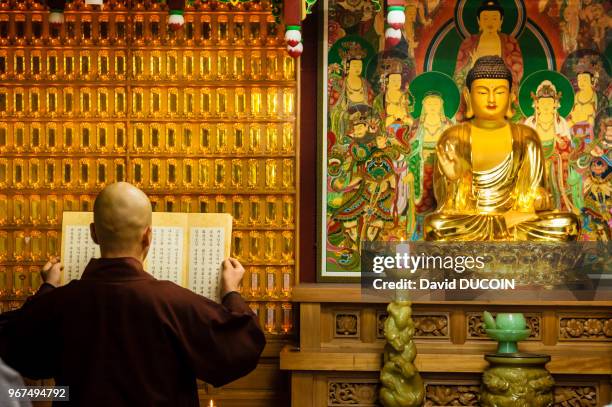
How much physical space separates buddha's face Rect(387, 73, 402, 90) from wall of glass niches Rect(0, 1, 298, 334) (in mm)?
744

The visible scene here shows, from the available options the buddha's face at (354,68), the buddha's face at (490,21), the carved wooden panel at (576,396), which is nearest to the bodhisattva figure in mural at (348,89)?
the buddha's face at (354,68)

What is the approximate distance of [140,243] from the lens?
306 cm

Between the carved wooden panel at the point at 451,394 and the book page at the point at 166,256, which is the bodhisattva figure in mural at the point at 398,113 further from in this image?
the book page at the point at 166,256

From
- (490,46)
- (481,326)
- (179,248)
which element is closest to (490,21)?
(490,46)

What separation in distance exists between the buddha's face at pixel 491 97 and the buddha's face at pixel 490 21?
1.52ft

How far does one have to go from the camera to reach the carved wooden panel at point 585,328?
6086 mm

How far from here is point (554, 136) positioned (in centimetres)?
725

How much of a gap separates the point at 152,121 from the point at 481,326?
264cm

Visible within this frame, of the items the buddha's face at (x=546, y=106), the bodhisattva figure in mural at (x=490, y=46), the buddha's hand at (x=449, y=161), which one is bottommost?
the buddha's hand at (x=449, y=161)

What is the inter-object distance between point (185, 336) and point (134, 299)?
18 centimetres

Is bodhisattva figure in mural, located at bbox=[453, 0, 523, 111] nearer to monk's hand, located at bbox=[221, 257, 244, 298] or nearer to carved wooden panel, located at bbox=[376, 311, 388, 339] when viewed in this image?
carved wooden panel, located at bbox=[376, 311, 388, 339]

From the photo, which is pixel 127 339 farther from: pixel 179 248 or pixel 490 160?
pixel 490 160

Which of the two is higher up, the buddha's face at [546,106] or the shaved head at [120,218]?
the buddha's face at [546,106]

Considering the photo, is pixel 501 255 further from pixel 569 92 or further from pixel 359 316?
pixel 569 92
